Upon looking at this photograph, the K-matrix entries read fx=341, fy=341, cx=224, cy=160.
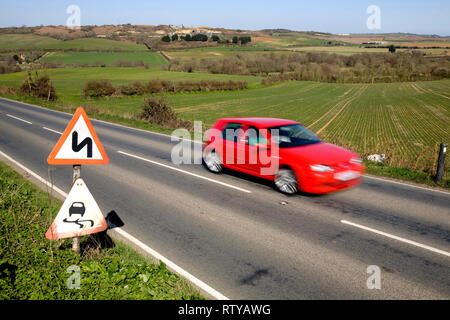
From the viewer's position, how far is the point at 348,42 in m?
182

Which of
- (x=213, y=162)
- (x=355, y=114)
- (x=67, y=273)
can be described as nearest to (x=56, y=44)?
(x=355, y=114)

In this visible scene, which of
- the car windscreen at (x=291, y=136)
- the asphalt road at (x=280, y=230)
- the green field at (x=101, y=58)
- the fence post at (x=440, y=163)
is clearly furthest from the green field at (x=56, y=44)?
the fence post at (x=440, y=163)

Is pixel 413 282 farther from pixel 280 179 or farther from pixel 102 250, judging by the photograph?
pixel 102 250

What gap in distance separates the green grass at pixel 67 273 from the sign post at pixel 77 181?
39 centimetres

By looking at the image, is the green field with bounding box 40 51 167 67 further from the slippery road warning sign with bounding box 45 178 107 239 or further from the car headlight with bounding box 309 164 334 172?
the slippery road warning sign with bounding box 45 178 107 239

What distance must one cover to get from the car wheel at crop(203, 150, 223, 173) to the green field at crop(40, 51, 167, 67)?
92207 millimetres

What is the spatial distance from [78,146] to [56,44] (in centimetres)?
13313

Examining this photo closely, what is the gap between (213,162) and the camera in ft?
33.5

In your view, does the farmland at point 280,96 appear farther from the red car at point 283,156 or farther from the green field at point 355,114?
the red car at point 283,156

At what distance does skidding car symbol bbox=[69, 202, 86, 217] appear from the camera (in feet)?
14.8

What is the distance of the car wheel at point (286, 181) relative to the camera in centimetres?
823

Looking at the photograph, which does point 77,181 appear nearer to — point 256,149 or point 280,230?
point 280,230

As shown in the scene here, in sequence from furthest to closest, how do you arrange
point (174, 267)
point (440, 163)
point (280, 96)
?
point (280, 96) → point (440, 163) → point (174, 267)

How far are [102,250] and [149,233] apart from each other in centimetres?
113
